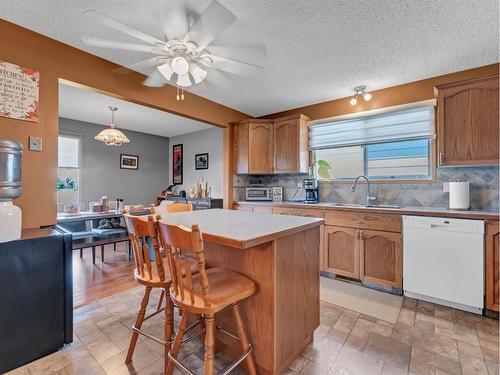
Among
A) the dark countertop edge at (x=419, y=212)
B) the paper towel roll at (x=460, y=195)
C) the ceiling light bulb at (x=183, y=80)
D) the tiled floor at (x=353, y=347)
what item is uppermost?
the ceiling light bulb at (x=183, y=80)

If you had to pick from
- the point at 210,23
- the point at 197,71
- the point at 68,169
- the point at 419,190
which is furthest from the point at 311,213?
the point at 68,169

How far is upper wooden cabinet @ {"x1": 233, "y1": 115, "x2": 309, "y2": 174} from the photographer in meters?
3.70

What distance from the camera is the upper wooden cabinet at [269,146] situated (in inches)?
146

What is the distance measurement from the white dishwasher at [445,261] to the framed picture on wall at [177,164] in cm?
508

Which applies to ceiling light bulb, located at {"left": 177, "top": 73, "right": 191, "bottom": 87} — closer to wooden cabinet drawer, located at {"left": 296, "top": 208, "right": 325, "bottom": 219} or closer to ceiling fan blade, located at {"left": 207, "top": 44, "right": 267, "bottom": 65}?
ceiling fan blade, located at {"left": 207, "top": 44, "right": 267, "bottom": 65}

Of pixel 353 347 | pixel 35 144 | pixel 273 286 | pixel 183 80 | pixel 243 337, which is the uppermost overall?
pixel 183 80

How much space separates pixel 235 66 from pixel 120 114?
335 centimetres

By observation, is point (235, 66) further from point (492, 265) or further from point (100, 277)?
point (100, 277)

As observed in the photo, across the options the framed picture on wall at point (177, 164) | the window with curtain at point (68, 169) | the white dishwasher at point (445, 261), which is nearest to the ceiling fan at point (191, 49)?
the white dishwasher at point (445, 261)

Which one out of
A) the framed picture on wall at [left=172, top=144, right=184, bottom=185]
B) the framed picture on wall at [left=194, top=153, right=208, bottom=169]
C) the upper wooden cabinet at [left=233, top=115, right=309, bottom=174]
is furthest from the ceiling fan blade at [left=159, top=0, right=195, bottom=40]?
the framed picture on wall at [left=172, top=144, right=184, bottom=185]

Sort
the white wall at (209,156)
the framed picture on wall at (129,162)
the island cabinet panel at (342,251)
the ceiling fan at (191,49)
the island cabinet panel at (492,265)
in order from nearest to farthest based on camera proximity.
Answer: the ceiling fan at (191,49), the island cabinet panel at (492,265), the island cabinet panel at (342,251), the white wall at (209,156), the framed picture on wall at (129,162)

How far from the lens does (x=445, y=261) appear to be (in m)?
2.27

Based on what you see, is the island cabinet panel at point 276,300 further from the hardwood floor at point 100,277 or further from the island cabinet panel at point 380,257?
the hardwood floor at point 100,277

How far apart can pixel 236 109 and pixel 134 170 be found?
10.6 feet
